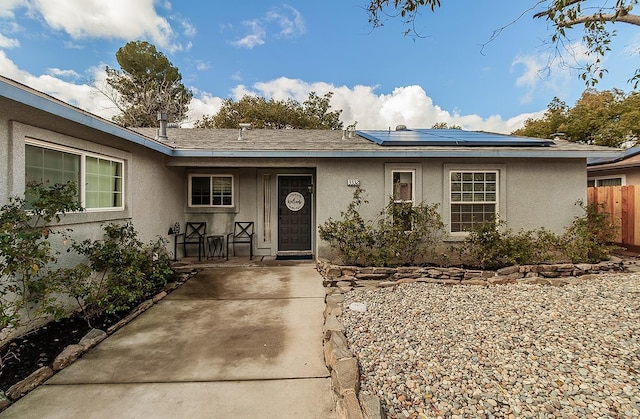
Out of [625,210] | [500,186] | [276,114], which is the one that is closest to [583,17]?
[500,186]

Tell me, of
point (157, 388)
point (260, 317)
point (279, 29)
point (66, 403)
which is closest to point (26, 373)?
point (66, 403)

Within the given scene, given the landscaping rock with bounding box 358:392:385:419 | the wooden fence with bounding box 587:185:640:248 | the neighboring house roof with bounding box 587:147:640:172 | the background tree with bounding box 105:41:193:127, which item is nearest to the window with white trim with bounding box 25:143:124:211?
the landscaping rock with bounding box 358:392:385:419

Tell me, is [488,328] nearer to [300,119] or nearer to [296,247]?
[296,247]

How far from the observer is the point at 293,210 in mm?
8094

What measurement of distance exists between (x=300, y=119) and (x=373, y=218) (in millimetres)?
16571

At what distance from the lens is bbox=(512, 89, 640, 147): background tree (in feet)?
52.5

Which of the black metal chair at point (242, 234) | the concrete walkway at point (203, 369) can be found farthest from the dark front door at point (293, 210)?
the concrete walkway at point (203, 369)

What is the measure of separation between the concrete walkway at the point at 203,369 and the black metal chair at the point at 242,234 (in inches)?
128

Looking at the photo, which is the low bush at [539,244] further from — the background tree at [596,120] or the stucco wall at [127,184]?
the background tree at [596,120]

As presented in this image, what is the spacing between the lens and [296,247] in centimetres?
812

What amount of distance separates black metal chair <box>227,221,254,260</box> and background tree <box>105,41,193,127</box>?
15972 millimetres

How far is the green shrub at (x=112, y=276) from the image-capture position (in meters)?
3.72

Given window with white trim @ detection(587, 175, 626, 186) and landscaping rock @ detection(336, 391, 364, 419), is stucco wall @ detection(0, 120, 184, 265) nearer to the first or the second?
landscaping rock @ detection(336, 391, 364, 419)

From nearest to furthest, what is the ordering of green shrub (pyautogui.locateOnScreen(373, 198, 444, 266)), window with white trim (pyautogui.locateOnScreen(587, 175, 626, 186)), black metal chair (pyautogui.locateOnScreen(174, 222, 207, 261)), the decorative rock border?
the decorative rock border < green shrub (pyautogui.locateOnScreen(373, 198, 444, 266)) < black metal chair (pyautogui.locateOnScreen(174, 222, 207, 261)) < window with white trim (pyautogui.locateOnScreen(587, 175, 626, 186))
